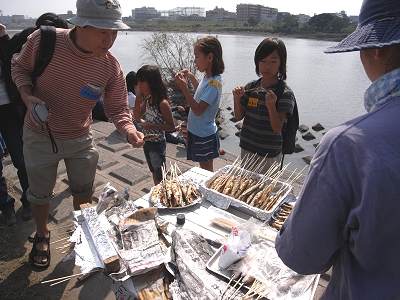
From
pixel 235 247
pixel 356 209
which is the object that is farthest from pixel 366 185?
pixel 235 247

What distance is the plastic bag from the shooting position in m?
1.67

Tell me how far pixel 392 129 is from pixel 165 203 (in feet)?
5.73

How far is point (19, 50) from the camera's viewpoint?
2826 mm

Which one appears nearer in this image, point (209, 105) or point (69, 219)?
point (209, 105)

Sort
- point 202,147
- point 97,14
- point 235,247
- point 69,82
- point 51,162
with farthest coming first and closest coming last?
point 202,147 < point 51,162 < point 69,82 < point 97,14 < point 235,247

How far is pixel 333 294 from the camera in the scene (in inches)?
44.0

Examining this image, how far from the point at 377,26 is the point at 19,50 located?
307 cm

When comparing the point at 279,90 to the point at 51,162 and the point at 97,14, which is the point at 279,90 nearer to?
the point at 97,14

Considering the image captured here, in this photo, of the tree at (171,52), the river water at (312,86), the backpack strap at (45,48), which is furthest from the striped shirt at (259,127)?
the tree at (171,52)

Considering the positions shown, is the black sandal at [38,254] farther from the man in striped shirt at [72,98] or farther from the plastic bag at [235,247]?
the plastic bag at [235,247]

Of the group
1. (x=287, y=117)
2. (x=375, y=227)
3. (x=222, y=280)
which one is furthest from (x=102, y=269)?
(x=287, y=117)

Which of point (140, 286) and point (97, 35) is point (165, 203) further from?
point (97, 35)

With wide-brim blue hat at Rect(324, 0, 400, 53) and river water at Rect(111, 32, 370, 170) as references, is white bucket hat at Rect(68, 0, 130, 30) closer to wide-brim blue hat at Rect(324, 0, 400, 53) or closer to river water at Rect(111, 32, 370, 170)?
wide-brim blue hat at Rect(324, 0, 400, 53)

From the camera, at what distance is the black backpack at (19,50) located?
2.24 meters
